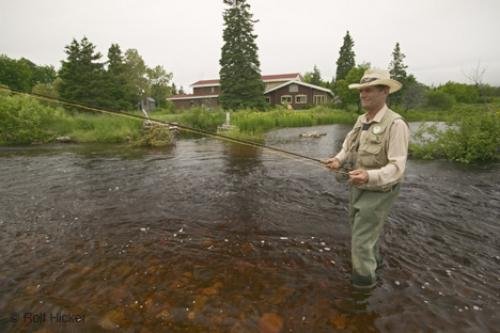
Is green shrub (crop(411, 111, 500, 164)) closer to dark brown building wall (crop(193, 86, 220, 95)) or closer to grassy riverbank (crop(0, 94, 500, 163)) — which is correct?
grassy riverbank (crop(0, 94, 500, 163))

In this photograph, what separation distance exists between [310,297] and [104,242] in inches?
135

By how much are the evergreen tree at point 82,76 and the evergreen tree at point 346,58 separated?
40491mm

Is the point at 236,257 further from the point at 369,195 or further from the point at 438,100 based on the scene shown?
the point at 438,100

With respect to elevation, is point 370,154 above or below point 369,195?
above

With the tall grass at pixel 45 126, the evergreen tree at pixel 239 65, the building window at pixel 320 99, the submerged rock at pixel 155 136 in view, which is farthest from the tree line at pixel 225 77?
the submerged rock at pixel 155 136

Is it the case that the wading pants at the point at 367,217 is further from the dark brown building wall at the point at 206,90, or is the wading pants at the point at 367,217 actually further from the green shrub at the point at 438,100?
the green shrub at the point at 438,100

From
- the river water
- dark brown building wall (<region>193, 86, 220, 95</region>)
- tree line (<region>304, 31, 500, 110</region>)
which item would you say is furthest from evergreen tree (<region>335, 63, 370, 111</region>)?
the river water

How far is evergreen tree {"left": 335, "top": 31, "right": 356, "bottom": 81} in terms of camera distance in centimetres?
5535

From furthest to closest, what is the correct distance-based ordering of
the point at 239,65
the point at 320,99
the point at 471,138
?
the point at 320,99 < the point at 239,65 < the point at 471,138

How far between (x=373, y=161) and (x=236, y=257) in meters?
2.43

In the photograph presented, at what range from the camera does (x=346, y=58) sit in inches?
2188

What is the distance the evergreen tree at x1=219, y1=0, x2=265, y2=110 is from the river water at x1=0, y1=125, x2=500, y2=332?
107ft

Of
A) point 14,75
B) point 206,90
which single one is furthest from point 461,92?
point 14,75

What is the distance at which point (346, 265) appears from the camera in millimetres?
4121
